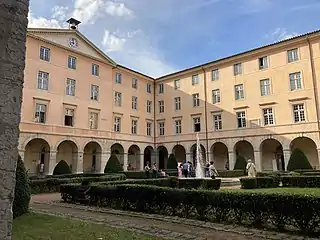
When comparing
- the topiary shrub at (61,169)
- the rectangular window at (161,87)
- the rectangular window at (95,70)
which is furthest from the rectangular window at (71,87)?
Result: the rectangular window at (161,87)

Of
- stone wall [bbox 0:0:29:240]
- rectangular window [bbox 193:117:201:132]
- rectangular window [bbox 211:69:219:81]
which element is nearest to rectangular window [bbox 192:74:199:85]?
rectangular window [bbox 211:69:219:81]

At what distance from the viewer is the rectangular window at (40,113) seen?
88.5ft

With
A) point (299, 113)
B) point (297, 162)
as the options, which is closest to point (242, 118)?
point (299, 113)

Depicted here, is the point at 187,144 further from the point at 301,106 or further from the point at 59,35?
the point at 59,35

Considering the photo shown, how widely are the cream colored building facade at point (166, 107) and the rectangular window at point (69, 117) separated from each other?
10 cm

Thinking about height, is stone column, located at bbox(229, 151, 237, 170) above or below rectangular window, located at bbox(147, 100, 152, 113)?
below

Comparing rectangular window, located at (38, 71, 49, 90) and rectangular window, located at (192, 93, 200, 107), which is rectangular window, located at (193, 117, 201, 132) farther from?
rectangular window, located at (38, 71, 49, 90)

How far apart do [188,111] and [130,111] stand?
7.54 meters

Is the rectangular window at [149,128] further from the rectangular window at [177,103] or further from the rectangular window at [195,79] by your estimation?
the rectangular window at [195,79]

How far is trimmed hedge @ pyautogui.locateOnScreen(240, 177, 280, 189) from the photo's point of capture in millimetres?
16750

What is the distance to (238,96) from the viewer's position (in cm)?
3228

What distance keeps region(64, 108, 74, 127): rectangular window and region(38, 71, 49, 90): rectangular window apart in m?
3.29

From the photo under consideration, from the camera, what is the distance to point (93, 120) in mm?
32344

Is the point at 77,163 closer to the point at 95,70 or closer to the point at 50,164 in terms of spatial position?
the point at 50,164
